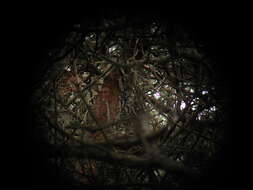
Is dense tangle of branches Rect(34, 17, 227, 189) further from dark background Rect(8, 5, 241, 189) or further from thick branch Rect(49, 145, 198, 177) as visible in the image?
dark background Rect(8, 5, 241, 189)

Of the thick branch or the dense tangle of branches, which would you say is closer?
the thick branch

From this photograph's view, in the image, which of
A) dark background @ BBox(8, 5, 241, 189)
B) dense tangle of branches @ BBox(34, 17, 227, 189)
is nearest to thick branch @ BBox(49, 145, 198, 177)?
dense tangle of branches @ BBox(34, 17, 227, 189)

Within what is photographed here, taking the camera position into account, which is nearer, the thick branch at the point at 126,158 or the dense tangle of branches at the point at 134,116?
the thick branch at the point at 126,158

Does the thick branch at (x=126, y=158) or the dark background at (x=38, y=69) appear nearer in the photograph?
the thick branch at (x=126, y=158)

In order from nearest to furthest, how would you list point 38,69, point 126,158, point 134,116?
1. point 126,158
2. point 38,69
3. point 134,116

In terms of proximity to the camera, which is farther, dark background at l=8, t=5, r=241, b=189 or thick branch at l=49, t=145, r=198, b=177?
dark background at l=8, t=5, r=241, b=189

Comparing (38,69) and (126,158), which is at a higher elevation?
(38,69)

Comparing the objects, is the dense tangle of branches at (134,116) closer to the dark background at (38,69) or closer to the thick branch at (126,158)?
the thick branch at (126,158)

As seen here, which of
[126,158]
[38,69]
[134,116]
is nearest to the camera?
[126,158]

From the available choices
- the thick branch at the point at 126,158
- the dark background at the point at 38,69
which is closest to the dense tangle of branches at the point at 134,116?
the thick branch at the point at 126,158

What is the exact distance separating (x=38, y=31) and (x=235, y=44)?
3.61 ft

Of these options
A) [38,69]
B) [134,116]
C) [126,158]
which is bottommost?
[126,158]

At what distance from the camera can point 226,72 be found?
1.29 metres

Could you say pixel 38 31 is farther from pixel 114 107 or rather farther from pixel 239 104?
pixel 114 107
